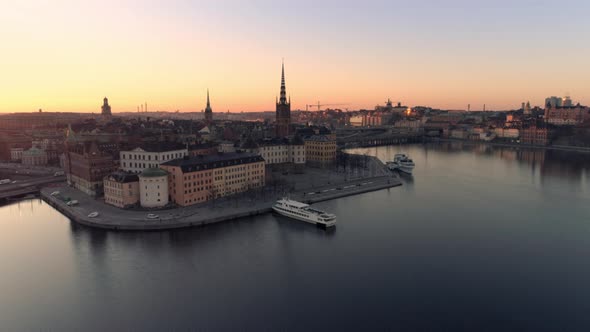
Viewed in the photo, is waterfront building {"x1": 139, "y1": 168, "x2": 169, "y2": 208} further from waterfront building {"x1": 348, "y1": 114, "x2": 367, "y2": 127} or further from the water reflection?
waterfront building {"x1": 348, "y1": 114, "x2": 367, "y2": 127}

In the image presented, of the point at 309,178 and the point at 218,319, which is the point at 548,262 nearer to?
the point at 218,319

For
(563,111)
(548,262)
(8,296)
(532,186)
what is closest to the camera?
(8,296)

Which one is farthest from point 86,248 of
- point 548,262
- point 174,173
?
point 548,262

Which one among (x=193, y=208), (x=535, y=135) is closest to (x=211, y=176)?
(x=193, y=208)

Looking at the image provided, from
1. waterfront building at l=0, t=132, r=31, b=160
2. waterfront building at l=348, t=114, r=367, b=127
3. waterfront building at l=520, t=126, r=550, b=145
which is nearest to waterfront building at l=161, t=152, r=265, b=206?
waterfront building at l=0, t=132, r=31, b=160

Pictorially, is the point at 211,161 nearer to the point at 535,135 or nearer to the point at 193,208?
the point at 193,208

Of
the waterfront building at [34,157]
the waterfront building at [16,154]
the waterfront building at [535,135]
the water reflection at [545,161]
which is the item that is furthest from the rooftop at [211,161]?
the waterfront building at [535,135]
